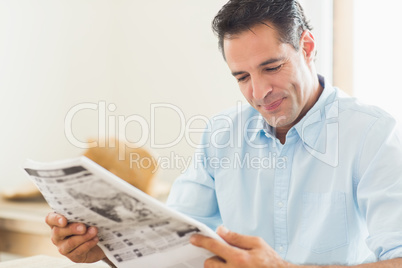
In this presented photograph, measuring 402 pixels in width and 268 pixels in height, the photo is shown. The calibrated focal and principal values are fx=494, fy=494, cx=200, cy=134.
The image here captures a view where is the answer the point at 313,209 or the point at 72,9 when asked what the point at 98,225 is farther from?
the point at 72,9

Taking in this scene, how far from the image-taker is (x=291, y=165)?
1151 millimetres

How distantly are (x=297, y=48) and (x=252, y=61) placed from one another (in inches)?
5.5

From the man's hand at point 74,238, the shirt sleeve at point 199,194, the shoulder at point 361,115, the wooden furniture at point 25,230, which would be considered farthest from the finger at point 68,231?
the wooden furniture at point 25,230

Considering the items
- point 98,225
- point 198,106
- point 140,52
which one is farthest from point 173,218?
point 140,52

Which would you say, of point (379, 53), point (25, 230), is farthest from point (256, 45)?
point (25, 230)

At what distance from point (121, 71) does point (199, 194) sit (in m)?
1.45

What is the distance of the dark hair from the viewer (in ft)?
3.63

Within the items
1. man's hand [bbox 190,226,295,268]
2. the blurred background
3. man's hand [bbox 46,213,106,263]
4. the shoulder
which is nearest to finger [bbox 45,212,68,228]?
man's hand [bbox 46,213,106,263]

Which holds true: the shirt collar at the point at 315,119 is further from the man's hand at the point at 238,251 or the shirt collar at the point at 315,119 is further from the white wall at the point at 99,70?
the white wall at the point at 99,70

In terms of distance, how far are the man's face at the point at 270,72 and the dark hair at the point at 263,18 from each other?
0.05 ft

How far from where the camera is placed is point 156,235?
2.63 ft

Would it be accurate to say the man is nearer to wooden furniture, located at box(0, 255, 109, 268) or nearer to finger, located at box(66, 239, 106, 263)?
finger, located at box(66, 239, 106, 263)

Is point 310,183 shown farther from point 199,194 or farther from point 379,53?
point 379,53

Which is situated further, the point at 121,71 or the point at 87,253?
the point at 121,71
